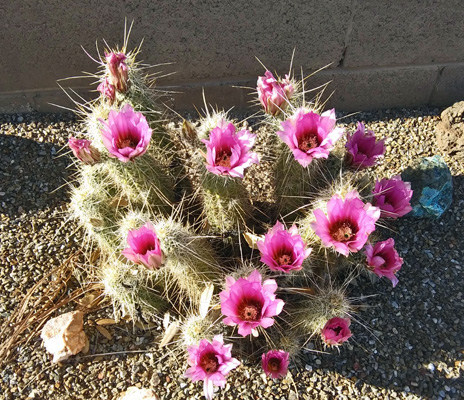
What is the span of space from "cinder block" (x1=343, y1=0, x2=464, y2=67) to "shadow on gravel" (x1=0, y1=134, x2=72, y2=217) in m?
1.60

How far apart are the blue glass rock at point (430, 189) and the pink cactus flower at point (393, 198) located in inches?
20.3

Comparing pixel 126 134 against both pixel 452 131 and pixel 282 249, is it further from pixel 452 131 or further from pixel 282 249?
pixel 452 131

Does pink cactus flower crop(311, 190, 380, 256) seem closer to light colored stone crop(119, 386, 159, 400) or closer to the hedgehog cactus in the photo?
the hedgehog cactus

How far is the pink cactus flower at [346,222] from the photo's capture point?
1.48 meters

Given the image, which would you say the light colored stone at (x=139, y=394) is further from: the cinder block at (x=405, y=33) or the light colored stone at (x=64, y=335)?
the cinder block at (x=405, y=33)

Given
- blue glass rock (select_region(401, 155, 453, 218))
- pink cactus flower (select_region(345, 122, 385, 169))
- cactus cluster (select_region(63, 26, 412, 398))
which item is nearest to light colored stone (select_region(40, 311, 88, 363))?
cactus cluster (select_region(63, 26, 412, 398))

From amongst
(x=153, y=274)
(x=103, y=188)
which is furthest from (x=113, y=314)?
(x=103, y=188)

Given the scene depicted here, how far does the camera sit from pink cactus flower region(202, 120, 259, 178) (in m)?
1.52

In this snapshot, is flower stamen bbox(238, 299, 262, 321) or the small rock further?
the small rock

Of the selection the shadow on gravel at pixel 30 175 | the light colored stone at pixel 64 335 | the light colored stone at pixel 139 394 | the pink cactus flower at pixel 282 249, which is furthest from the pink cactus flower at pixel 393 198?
the shadow on gravel at pixel 30 175

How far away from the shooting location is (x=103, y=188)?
72.8 inches

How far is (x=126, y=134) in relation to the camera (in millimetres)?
1614

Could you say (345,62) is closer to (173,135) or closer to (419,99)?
(419,99)

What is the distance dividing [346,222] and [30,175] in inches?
64.5
